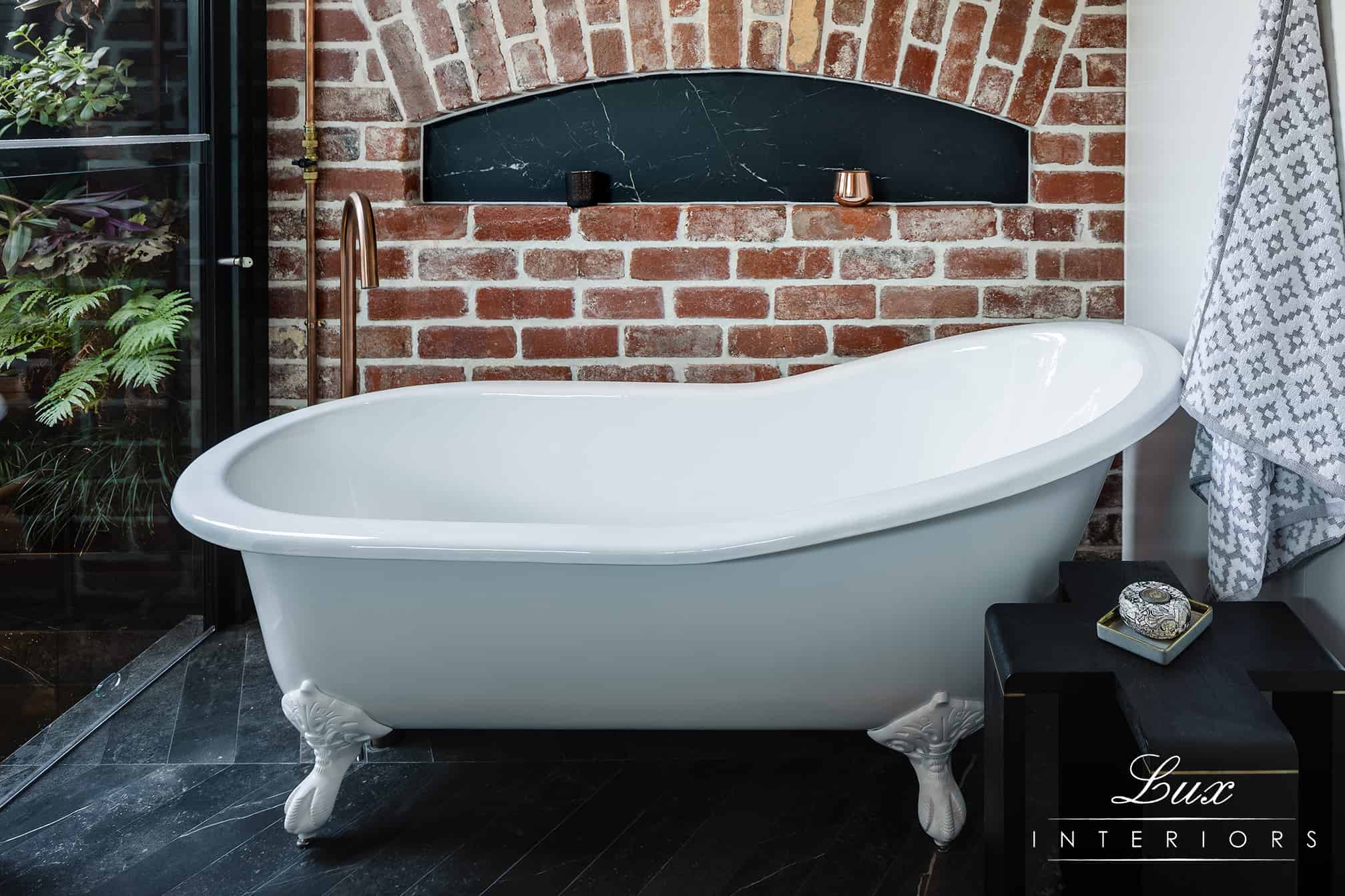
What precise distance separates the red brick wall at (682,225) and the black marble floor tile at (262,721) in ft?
2.18

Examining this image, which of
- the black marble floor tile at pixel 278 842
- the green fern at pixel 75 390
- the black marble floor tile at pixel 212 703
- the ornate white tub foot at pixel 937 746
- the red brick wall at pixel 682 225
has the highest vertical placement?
the red brick wall at pixel 682 225

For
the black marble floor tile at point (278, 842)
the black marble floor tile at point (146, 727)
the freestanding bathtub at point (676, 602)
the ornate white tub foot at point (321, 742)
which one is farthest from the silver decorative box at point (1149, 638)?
the black marble floor tile at point (146, 727)

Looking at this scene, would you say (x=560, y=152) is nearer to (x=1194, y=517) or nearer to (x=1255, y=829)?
(x=1194, y=517)

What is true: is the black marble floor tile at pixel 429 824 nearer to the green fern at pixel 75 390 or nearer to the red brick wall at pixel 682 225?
the green fern at pixel 75 390

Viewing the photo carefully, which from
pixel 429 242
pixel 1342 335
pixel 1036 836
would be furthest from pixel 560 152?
pixel 1036 836

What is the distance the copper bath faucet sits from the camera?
73.7 inches

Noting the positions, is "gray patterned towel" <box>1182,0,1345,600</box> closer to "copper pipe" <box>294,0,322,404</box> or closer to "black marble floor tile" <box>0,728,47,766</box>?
"copper pipe" <box>294,0,322,404</box>

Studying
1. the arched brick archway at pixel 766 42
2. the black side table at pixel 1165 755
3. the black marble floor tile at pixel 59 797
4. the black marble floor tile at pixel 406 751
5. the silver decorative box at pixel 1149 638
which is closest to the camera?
the black side table at pixel 1165 755

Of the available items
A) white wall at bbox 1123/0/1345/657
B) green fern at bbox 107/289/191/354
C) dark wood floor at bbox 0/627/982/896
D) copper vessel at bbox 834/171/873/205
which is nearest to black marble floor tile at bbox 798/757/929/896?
dark wood floor at bbox 0/627/982/896

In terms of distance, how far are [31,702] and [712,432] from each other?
135 centimetres

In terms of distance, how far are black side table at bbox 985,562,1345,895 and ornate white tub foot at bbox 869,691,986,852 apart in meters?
0.14

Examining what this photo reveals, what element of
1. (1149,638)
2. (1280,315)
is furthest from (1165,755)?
(1280,315)

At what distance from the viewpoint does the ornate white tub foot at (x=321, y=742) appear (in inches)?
56.0

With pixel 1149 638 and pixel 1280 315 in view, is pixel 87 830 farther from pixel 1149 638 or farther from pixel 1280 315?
pixel 1280 315
